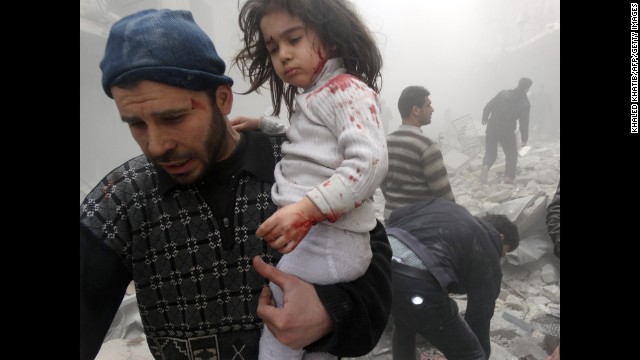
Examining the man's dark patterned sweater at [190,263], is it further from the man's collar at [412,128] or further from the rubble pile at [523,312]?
the rubble pile at [523,312]

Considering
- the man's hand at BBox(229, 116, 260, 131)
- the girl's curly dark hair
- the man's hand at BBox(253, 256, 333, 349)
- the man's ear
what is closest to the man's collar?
the girl's curly dark hair

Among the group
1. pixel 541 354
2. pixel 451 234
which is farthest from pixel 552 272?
pixel 451 234

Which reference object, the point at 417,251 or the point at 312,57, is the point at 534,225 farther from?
the point at 312,57

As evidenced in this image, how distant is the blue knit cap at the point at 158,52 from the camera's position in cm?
80

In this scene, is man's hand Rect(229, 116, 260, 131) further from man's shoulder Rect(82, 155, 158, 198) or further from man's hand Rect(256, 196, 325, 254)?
man's hand Rect(256, 196, 325, 254)

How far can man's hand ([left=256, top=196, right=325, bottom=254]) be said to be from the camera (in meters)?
0.74

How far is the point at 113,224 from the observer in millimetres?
897

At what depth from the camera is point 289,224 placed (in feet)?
2.41

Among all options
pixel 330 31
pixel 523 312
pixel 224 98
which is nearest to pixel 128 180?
pixel 224 98

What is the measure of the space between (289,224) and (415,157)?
1.67 metres

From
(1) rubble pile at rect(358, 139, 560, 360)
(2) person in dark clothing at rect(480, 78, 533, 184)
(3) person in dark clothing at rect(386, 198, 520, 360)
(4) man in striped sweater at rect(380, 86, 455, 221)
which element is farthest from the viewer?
(2) person in dark clothing at rect(480, 78, 533, 184)

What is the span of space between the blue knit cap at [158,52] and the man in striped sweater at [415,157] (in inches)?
62.6

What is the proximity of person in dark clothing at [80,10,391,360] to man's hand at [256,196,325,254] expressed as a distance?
139 mm

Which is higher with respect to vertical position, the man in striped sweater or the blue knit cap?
the blue knit cap
